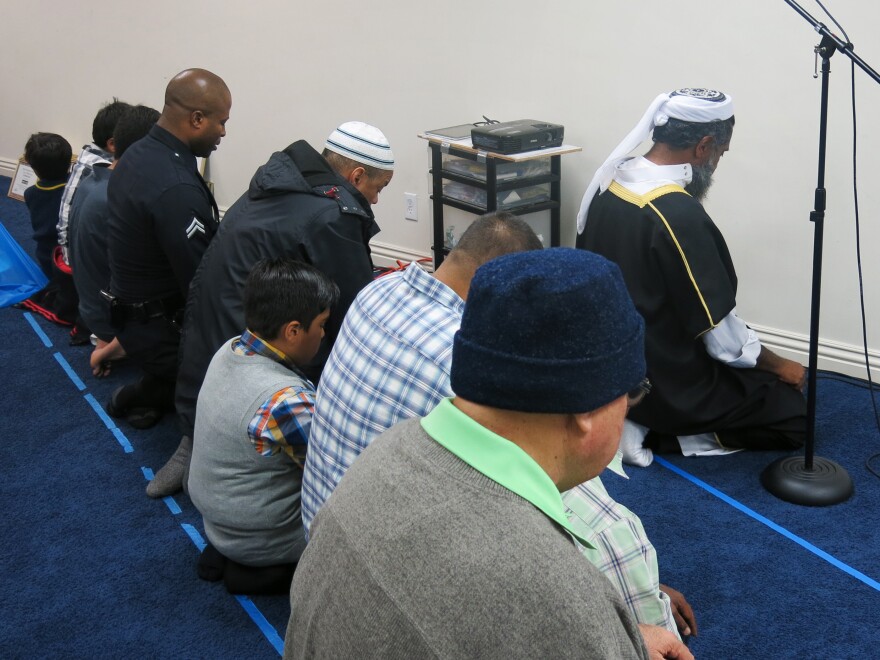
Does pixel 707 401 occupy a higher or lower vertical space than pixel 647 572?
lower

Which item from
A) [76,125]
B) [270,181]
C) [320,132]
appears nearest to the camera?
[270,181]

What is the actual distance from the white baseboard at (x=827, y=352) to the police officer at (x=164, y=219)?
2.17 m

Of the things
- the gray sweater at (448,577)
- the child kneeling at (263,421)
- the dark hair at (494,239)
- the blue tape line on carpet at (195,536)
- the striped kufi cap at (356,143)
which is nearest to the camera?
the gray sweater at (448,577)

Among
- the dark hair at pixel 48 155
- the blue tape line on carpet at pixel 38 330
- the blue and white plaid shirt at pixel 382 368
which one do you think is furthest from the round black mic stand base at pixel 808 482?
the dark hair at pixel 48 155

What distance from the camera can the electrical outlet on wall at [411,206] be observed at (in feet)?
15.4

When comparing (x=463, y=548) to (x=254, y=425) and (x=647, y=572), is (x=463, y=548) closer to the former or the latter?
(x=647, y=572)

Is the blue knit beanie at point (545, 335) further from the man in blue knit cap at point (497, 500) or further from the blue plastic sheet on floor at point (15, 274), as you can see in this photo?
the blue plastic sheet on floor at point (15, 274)

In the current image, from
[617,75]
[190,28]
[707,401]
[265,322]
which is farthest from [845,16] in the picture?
[190,28]

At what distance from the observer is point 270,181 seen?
250 cm

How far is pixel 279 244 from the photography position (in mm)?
2459

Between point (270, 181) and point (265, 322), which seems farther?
point (270, 181)

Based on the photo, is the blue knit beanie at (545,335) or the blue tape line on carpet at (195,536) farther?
the blue tape line on carpet at (195,536)

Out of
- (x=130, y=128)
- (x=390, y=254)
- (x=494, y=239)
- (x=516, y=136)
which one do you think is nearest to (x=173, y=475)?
(x=130, y=128)

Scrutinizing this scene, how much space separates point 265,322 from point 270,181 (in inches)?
20.2
